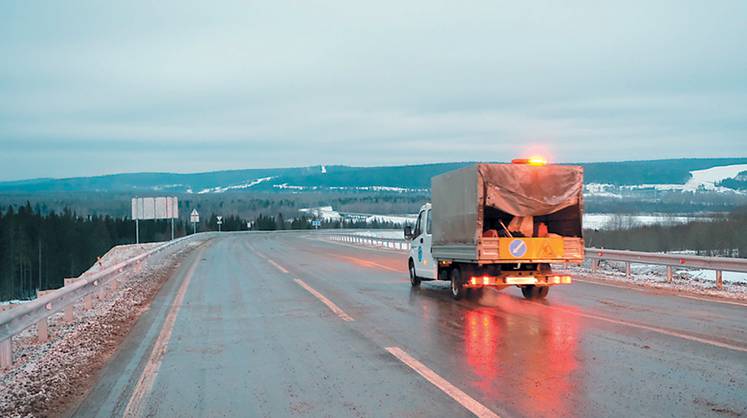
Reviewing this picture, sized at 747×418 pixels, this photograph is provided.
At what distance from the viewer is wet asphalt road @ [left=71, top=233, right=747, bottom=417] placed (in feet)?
21.4

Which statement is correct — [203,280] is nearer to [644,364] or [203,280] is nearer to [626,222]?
[644,364]

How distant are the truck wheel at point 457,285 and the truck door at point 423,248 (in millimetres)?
1437

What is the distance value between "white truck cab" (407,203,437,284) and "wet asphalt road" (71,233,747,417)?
1.94m

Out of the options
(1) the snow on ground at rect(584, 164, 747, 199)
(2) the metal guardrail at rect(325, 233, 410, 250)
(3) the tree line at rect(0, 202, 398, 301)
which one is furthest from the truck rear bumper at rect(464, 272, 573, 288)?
(3) the tree line at rect(0, 202, 398, 301)

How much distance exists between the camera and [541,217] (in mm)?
15836

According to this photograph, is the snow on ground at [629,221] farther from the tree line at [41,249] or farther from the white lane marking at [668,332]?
the tree line at [41,249]

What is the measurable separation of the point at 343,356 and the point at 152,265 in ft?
71.4

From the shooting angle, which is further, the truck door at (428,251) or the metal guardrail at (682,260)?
the truck door at (428,251)

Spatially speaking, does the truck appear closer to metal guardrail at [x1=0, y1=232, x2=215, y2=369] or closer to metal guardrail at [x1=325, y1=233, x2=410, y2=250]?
metal guardrail at [x1=0, y1=232, x2=215, y2=369]

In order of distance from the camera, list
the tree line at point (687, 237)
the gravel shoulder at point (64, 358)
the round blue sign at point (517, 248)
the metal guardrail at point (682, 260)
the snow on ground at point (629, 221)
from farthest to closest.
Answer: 1. the snow on ground at point (629, 221)
2. the tree line at point (687, 237)
3. the metal guardrail at point (682, 260)
4. the round blue sign at point (517, 248)
5. the gravel shoulder at point (64, 358)

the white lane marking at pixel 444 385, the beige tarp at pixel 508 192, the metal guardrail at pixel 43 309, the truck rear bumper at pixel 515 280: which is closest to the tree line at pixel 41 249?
the metal guardrail at pixel 43 309

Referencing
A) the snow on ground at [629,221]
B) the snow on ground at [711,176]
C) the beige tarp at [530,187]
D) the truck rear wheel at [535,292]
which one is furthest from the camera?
the snow on ground at [711,176]

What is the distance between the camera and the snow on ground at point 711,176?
86213 mm

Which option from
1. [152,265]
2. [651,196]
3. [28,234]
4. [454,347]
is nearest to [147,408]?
[454,347]
